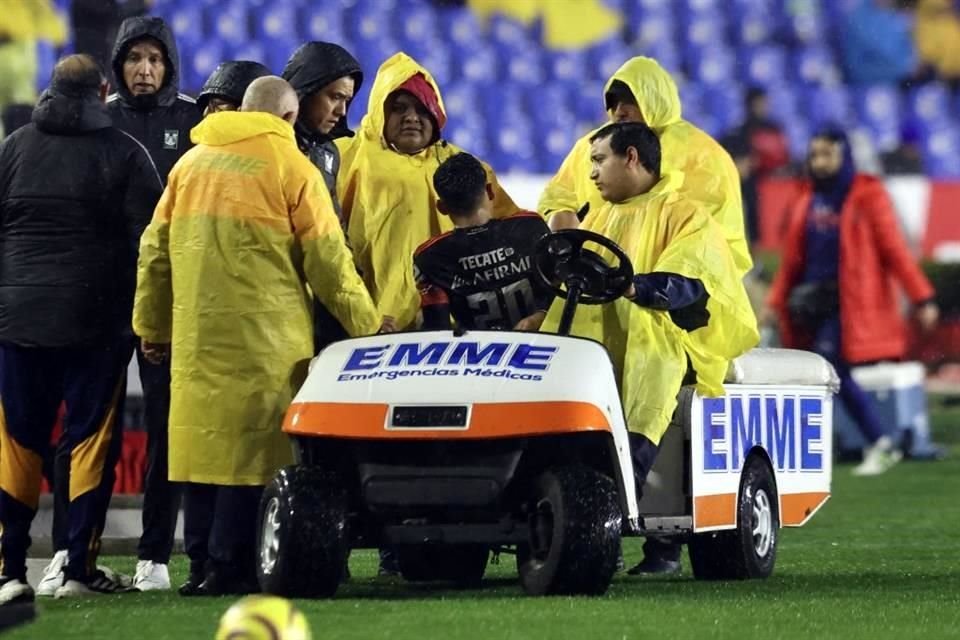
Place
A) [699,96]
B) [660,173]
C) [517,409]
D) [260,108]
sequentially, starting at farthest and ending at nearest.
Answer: [699,96] < [660,173] < [260,108] < [517,409]

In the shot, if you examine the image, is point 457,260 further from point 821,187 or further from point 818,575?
point 821,187

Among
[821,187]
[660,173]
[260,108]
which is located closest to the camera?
[260,108]

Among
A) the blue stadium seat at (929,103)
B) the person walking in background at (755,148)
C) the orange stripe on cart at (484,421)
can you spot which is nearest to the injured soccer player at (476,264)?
the orange stripe on cart at (484,421)

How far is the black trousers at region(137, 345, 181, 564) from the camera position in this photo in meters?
7.44

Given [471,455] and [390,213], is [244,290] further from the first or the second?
[390,213]

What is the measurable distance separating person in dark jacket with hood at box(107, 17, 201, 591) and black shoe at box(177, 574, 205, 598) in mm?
329

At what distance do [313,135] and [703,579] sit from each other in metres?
2.01

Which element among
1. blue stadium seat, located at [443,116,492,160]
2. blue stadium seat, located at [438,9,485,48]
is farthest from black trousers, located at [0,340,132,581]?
blue stadium seat, located at [438,9,485,48]

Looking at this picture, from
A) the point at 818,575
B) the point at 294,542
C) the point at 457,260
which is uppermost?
the point at 457,260

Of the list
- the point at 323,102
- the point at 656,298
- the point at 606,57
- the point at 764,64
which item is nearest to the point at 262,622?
the point at 656,298

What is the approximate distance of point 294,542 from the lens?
6.52 m

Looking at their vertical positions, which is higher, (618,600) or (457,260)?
(457,260)

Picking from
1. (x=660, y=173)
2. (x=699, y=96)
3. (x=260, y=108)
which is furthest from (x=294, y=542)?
(x=699, y=96)

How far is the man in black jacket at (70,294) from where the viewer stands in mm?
7227
